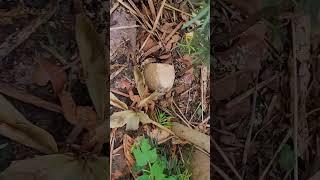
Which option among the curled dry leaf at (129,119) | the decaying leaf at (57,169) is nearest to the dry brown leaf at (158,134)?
the curled dry leaf at (129,119)

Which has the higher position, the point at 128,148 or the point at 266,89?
the point at 266,89

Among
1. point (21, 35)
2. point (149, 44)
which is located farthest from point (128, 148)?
point (21, 35)

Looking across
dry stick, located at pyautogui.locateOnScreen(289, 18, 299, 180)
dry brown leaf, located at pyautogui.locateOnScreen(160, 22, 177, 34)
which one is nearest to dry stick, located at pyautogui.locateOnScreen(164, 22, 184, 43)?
dry brown leaf, located at pyautogui.locateOnScreen(160, 22, 177, 34)

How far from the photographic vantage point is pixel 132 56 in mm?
1270

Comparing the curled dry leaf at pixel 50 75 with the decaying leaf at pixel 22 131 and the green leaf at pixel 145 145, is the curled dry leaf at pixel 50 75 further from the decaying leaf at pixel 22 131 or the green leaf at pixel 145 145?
the green leaf at pixel 145 145

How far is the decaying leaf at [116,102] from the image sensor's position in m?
1.24

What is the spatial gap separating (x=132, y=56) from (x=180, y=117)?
194 mm

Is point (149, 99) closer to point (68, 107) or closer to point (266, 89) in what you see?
point (68, 107)

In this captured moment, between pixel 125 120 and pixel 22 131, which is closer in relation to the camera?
pixel 22 131

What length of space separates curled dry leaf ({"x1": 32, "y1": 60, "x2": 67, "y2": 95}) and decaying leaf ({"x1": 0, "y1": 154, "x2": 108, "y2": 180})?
0.50 feet

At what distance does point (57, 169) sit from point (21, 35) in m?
0.31

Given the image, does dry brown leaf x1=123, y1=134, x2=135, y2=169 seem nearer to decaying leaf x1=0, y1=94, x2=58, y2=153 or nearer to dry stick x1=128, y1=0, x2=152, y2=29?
decaying leaf x1=0, y1=94, x2=58, y2=153

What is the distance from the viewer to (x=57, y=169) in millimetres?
1176

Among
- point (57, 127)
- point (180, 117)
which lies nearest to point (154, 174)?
point (180, 117)
